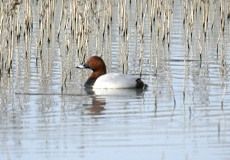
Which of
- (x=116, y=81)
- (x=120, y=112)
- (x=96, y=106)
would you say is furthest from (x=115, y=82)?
(x=120, y=112)

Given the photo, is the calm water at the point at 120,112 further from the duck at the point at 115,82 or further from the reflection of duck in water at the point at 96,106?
the duck at the point at 115,82

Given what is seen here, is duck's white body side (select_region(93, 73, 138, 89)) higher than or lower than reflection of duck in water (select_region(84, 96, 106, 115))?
higher

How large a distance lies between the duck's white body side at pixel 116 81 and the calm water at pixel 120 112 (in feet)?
0.47

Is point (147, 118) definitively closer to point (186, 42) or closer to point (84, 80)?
point (84, 80)

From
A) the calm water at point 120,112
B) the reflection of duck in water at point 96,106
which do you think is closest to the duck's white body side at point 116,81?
the calm water at point 120,112

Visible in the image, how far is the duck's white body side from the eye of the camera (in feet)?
43.5

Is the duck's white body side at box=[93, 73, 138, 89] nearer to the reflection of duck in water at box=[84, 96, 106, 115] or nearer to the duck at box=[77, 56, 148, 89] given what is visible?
the duck at box=[77, 56, 148, 89]

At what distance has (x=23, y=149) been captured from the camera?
9250 mm

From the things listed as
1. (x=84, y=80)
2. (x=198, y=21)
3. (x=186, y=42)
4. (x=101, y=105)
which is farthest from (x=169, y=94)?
(x=198, y=21)

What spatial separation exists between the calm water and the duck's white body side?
0.14 metres

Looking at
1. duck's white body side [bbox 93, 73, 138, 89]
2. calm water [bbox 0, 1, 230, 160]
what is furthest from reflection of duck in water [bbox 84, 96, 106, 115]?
duck's white body side [bbox 93, 73, 138, 89]

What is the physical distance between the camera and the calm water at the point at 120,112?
9266 mm

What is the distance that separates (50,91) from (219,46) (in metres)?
5.13

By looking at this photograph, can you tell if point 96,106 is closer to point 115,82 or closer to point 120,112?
point 120,112
